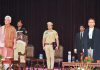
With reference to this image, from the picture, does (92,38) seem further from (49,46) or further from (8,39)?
(49,46)

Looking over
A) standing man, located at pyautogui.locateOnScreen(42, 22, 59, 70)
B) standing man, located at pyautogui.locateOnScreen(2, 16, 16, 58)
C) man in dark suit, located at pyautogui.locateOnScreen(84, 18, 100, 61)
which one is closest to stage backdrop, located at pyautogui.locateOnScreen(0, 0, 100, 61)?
standing man, located at pyautogui.locateOnScreen(42, 22, 59, 70)

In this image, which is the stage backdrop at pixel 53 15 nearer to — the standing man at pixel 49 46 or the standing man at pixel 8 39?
the standing man at pixel 49 46

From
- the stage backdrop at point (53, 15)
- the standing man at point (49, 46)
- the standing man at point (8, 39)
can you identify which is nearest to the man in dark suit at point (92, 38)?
the standing man at point (8, 39)

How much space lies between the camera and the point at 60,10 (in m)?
16.0

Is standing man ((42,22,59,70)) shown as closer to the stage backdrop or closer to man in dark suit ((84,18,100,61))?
man in dark suit ((84,18,100,61))

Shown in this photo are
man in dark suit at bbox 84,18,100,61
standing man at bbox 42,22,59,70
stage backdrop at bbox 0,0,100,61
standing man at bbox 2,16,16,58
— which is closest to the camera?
man in dark suit at bbox 84,18,100,61

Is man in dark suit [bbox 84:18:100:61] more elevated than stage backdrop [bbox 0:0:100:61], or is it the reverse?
stage backdrop [bbox 0:0:100:61]

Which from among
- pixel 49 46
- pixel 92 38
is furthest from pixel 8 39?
pixel 49 46

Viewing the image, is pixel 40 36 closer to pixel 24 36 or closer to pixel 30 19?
pixel 30 19

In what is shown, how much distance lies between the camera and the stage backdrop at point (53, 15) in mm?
15562

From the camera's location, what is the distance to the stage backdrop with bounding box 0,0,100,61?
15562 mm

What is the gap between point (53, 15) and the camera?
16047 millimetres

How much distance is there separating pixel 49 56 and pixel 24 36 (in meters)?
0.97

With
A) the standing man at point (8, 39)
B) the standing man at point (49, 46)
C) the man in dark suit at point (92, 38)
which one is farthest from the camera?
the standing man at point (49, 46)
